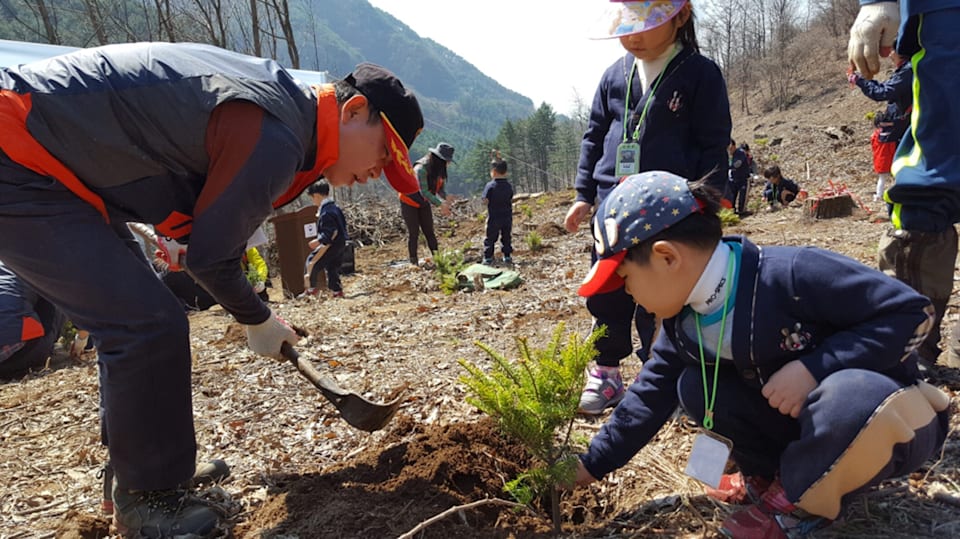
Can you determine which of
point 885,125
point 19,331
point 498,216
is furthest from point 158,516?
point 885,125

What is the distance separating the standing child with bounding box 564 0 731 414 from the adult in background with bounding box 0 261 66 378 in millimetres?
4122

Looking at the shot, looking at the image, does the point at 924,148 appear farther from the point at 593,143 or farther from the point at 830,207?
the point at 830,207

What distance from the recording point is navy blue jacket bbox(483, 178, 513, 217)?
9.77 meters

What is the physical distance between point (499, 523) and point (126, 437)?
4.15 ft

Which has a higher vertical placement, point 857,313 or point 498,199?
point 857,313

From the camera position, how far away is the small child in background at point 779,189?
11.9 meters

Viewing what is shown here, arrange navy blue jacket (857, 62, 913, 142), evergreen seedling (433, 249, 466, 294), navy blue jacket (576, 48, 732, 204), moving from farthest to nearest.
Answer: evergreen seedling (433, 249, 466, 294)
navy blue jacket (857, 62, 913, 142)
navy blue jacket (576, 48, 732, 204)

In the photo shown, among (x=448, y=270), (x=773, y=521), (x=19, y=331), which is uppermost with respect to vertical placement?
(x=19, y=331)

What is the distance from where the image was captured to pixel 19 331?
4387 millimetres

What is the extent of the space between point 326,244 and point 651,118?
21.3 ft

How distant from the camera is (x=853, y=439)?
4.79ft

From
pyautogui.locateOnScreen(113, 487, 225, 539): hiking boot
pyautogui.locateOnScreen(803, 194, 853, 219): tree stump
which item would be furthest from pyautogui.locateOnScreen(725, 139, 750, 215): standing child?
pyautogui.locateOnScreen(113, 487, 225, 539): hiking boot

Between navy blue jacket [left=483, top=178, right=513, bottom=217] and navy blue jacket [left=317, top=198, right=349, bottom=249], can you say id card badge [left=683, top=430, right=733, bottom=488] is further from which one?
navy blue jacket [left=483, top=178, right=513, bottom=217]

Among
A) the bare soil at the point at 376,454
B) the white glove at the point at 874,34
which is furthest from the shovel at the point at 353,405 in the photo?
the white glove at the point at 874,34
